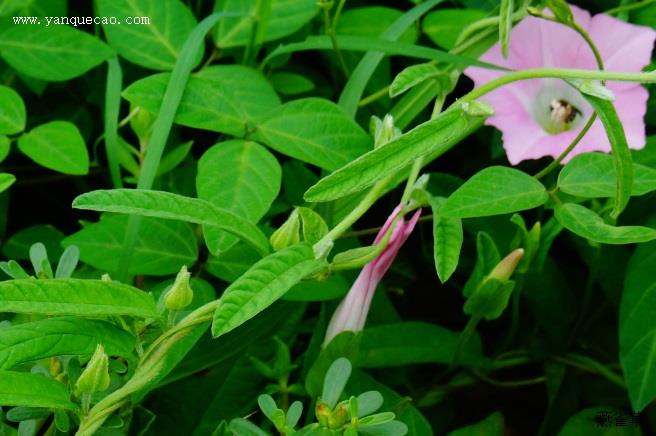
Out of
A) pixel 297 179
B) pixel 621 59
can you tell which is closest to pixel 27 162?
pixel 297 179

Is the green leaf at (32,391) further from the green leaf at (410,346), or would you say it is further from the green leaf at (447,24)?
the green leaf at (447,24)

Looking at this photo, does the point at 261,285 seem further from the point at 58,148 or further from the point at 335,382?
the point at 58,148

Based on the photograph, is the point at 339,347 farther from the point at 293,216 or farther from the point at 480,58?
the point at 480,58

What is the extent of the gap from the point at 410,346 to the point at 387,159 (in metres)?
0.38

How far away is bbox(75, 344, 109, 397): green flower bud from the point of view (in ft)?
2.38

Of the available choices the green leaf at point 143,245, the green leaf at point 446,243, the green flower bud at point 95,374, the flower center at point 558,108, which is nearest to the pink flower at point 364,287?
the green leaf at point 446,243

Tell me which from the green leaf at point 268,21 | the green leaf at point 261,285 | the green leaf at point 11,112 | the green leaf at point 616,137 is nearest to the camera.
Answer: the green leaf at point 261,285

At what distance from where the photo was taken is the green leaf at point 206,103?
3.25 ft

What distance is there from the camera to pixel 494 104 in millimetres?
1184

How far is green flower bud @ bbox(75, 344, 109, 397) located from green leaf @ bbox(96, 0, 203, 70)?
444 mm

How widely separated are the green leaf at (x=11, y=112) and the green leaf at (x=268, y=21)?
24cm

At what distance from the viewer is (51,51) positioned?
3.74ft

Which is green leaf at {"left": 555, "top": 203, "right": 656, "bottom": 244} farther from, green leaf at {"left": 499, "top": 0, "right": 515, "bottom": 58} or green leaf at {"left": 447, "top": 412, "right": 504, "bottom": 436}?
green leaf at {"left": 447, "top": 412, "right": 504, "bottom": 436}

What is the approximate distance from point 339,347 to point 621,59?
1.66 ft
